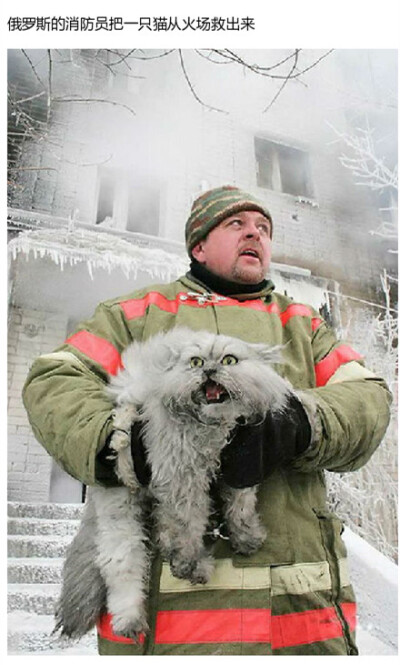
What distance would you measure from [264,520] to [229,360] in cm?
35

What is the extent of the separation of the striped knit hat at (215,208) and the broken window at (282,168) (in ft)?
1.56

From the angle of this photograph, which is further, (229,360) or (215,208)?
(215,208)

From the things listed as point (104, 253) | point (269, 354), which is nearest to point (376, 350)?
point (269, 354)

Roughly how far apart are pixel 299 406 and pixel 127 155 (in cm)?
120

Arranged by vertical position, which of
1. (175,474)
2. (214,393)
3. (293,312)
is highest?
(293,312)

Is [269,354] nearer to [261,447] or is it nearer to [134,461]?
[261,447]

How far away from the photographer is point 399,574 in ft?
5.51

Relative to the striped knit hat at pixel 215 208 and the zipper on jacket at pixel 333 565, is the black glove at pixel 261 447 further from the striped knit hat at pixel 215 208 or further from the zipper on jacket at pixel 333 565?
the striped knit hat at pixel 215 208

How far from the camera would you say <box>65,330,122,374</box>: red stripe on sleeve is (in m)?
1.18

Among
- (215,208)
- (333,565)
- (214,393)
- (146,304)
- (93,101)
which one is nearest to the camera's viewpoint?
(214,393)

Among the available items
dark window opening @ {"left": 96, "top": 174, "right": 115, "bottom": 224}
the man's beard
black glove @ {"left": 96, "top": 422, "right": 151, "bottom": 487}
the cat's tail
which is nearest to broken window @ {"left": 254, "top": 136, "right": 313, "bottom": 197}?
dark window opening @ {"left": 96, "top": 174, "right": 115, "bottom": 224}

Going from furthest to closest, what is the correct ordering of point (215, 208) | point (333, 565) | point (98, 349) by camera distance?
point (215, 208) < point (98, 349) < point (333, 565)

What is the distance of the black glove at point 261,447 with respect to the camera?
0.97 metres

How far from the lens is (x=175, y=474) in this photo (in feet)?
3.17
